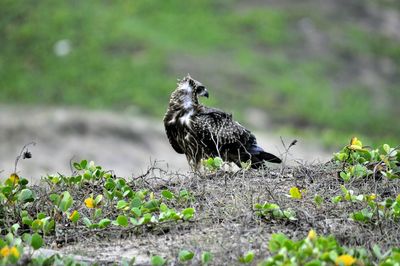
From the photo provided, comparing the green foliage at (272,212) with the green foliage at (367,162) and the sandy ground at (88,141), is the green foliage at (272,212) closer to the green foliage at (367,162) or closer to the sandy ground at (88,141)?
the green foliage at (367,162)

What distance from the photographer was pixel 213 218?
18.1 ft

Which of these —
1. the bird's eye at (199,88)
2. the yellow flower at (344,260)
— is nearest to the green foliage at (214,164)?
the bird's eye at (199,88)

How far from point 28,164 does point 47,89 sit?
4.93 m

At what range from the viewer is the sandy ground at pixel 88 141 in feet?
48.7

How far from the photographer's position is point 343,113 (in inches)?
804

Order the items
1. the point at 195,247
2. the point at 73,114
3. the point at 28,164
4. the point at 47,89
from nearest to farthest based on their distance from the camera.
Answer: the point at 195,247
the point at 28,164
the point at 73,114
the point at 47,89

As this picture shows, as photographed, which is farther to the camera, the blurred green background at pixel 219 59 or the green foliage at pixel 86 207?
the blurred green background at pixel 219 59

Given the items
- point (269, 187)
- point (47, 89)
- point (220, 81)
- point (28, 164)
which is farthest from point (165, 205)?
point (220, 81)

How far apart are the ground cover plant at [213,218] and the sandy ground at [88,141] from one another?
8.00m

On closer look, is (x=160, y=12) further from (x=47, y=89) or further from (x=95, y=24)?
(x=47, y=89)

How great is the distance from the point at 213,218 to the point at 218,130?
7.34 feet

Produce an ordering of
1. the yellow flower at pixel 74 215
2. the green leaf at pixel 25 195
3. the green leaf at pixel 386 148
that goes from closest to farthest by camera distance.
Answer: the yellow flower at pixel 74 215 → the green leaf at pixel 25 195 → the green leaf at pixel 386 148

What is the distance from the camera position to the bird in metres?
7.70

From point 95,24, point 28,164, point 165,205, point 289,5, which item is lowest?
point 165,205
